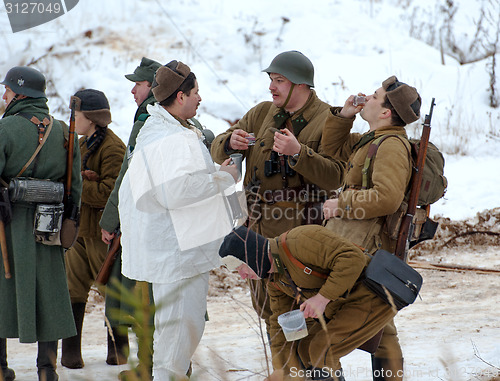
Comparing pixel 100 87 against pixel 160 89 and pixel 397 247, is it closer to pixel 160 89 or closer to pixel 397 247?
pixel 160 89

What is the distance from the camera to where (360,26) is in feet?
51.5

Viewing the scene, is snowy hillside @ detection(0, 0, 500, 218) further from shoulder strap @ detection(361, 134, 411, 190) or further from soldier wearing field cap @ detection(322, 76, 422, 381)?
shoulder strap @ detection(361, 134, 411, 190)

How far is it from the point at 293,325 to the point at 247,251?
0.40m

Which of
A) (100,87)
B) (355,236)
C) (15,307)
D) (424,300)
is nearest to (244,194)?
(355,236)

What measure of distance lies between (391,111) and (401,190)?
50cm

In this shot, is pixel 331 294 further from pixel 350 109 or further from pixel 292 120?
pixel 292 120

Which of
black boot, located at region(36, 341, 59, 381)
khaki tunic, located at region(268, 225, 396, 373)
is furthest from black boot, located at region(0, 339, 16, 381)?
khaki tunic, located at region(268, 225, 396, 373)

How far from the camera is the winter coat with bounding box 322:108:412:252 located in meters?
3.56

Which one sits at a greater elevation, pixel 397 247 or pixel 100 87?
pixel 397 247

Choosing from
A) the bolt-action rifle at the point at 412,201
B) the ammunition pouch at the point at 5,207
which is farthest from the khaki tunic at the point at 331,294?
the ammunition pouch at the point at 5,207

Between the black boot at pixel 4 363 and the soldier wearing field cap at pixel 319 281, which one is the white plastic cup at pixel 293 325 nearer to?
the soldier wearing field cap at pixel 319 281

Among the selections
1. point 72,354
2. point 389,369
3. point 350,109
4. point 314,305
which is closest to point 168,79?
point 350,109

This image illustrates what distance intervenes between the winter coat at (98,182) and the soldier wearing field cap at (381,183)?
2125mm

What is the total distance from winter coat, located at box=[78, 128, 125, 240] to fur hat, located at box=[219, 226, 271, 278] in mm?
2282
